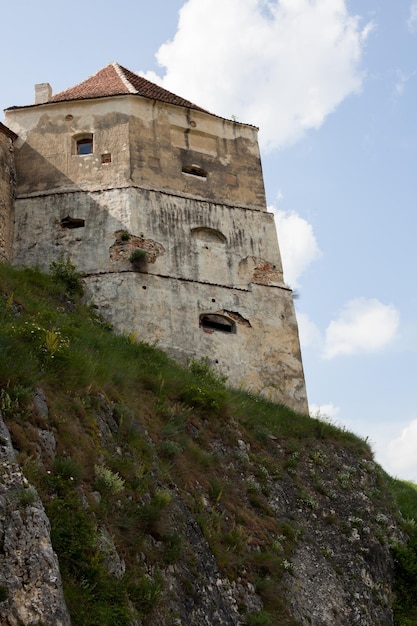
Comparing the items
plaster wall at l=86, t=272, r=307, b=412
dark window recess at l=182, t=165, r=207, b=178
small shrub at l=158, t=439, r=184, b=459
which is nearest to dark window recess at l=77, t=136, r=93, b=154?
dark window recess at l=182, t=165, r=207, b=178

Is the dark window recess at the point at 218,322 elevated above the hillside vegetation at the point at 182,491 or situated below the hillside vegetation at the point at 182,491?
above

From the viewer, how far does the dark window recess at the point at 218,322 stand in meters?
20.9

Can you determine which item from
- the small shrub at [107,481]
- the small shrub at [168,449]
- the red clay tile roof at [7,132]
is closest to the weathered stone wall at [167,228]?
Result: the red clay tile roof at [7,132]

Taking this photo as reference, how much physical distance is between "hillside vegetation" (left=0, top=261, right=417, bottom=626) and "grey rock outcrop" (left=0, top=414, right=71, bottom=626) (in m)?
0.22

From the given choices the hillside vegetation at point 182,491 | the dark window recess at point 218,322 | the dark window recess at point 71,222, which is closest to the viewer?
the hillside vegetation at point 182,491

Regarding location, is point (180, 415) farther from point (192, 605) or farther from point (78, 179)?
point (78, 179)

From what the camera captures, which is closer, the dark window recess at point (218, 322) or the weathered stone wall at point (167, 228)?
the weathered stone wall at point (167, 228)

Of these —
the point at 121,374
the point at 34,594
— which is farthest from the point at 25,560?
the point at 121,374

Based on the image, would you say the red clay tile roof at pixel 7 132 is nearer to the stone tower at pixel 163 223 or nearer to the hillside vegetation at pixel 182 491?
the stone tower at pixel 163 223

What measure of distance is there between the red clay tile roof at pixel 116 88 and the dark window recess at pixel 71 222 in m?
4.37

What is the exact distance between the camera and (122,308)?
783 inches

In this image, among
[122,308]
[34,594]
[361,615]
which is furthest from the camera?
[122,308]

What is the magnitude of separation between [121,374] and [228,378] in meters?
6.72

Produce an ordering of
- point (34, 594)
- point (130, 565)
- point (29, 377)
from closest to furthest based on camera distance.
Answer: point (34, 594) < point (130, 565) < point (29, 377)
